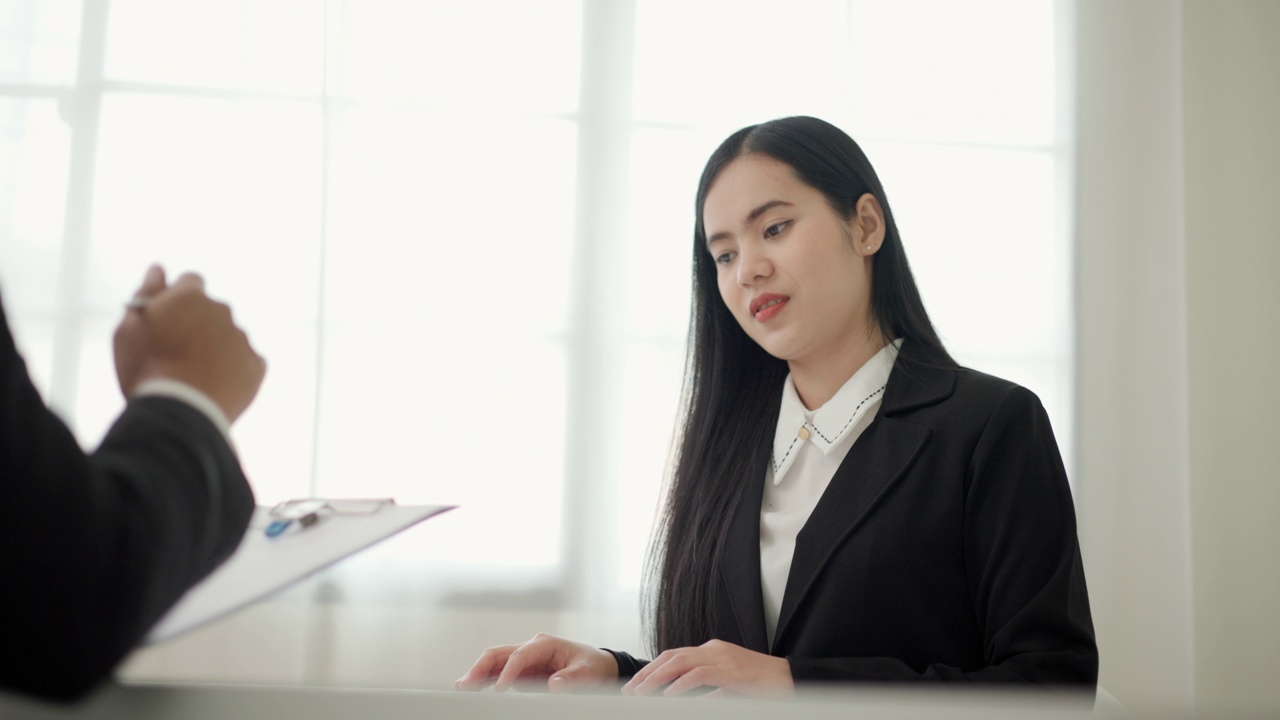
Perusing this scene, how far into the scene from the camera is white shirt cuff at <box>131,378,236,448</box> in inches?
9.4

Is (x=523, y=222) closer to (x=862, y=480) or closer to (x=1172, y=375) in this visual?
(x=862, y=480)

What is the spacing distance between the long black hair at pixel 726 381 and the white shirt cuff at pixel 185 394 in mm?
646

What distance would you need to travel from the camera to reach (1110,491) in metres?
1.79

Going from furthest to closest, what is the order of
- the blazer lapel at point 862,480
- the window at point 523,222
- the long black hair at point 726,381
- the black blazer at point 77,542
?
the window at point 523,222
the long black hair at point 726,381
the blazer lapel at point 862,480
the black blazer at point 77,542

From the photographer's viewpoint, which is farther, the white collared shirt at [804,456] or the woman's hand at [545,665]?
the white collared shirt at [804,456]

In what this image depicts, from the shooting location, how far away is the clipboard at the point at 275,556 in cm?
26

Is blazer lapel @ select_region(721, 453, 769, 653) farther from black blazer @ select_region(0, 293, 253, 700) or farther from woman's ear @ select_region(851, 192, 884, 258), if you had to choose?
black blazer @ select_region(0, 293, 253, 700)

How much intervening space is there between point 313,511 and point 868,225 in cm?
69

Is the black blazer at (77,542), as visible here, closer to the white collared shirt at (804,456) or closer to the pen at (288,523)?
the pen at (288,523)

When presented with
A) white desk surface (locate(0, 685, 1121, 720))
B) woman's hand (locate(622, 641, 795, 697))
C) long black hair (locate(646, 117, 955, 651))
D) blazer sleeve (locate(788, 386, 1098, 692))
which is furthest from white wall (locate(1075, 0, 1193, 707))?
white desk surface (locate(0, 685, 1121, 720))

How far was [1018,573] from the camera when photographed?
685 mm

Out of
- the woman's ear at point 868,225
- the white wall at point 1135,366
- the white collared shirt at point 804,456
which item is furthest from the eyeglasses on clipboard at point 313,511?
the white wall at point 1135,366

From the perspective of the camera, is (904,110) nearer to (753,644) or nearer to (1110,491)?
(1110,491)

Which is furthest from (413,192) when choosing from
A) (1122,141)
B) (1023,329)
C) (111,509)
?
(111,509)
